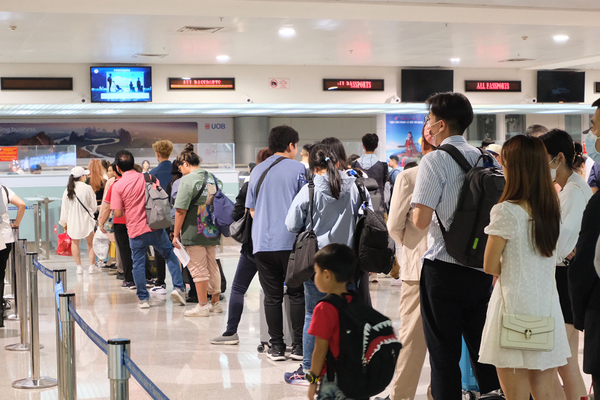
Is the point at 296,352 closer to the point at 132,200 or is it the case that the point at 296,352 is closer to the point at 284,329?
the point at 284,329

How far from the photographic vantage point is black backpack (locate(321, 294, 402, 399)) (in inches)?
98.3

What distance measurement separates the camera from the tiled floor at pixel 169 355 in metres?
4.37

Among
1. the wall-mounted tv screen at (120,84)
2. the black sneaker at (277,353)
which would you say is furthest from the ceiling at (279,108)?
the black sneaker at (277,353)

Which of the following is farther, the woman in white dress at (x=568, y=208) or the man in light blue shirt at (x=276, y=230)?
the man in light blue shirt at (x=276, y=230)

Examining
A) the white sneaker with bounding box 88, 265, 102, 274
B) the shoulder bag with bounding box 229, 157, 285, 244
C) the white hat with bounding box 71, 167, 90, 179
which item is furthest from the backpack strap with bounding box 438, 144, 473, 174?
the white sneaker with bounding box 88, 265, 102, 274

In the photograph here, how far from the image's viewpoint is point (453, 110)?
10.0 feet

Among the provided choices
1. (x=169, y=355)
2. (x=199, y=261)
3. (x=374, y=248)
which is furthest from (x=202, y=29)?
(x=374, y=248)

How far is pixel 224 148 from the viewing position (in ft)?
41.8

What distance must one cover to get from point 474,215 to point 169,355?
3172mm

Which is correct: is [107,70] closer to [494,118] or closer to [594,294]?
[494,118]

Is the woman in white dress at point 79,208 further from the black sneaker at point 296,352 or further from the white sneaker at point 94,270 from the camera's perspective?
the black sneaker at point 296,352

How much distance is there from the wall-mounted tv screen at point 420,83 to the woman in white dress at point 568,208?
10.4 meters

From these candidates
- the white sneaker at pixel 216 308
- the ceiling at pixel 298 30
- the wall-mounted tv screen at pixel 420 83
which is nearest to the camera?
the white sneaker at pixel 216 308

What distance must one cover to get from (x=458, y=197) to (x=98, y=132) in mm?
17858
